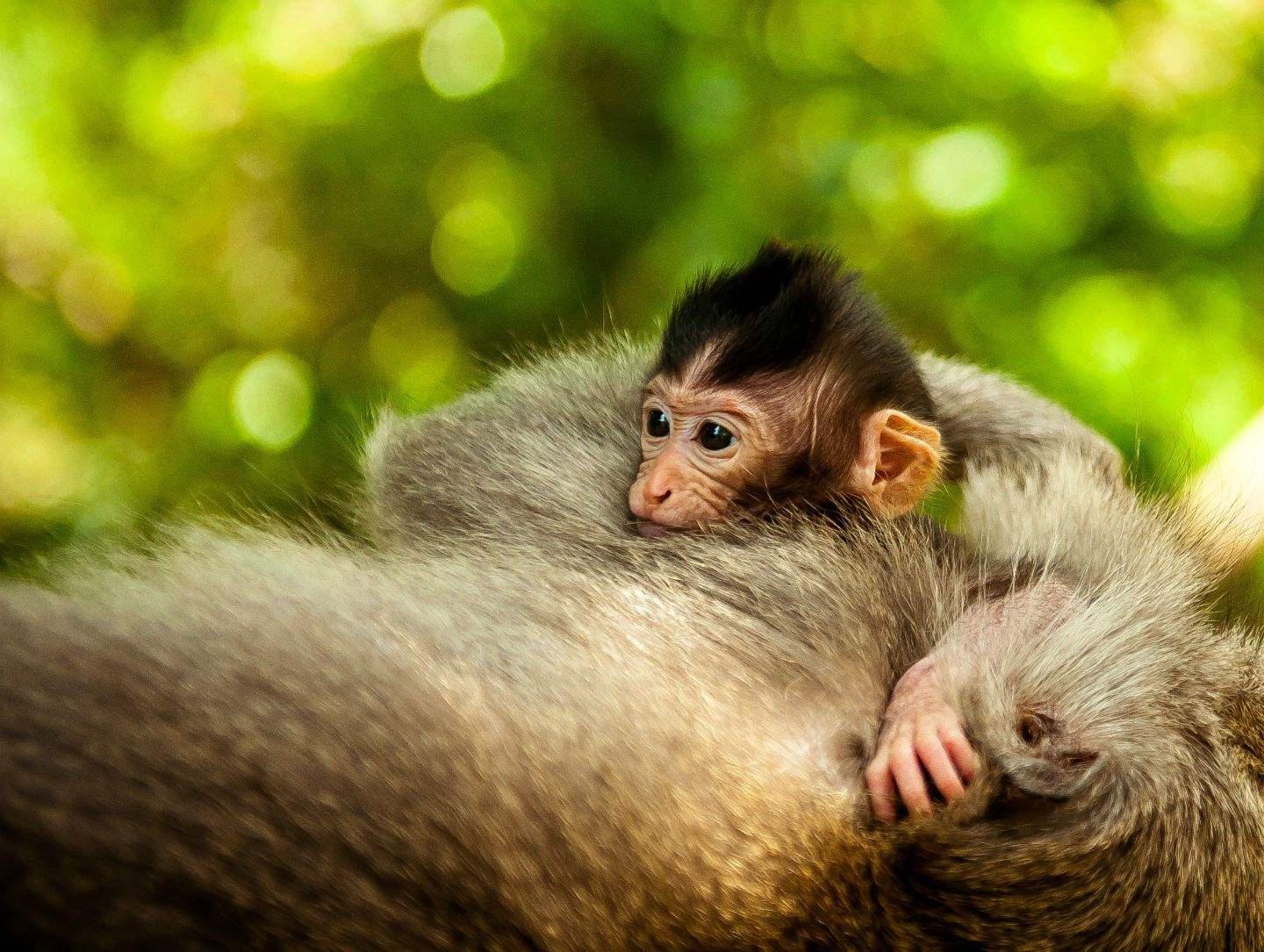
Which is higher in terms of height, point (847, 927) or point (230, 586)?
point (230, 586)

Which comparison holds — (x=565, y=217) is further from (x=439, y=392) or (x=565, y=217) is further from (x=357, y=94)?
(x=439, y=392)

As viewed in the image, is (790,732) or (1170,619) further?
(1170,619)

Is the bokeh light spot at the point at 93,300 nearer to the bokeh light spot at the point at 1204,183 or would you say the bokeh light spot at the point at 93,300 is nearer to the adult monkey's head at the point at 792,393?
the adult monkey's head at the point at 792,393

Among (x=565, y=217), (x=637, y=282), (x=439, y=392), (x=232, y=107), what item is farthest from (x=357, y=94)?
(x=439, y=392)

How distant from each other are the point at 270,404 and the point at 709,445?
6.33 ft

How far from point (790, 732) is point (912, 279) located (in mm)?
2409

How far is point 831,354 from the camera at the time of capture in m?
2.12

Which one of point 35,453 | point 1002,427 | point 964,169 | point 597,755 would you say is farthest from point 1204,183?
point 35,453

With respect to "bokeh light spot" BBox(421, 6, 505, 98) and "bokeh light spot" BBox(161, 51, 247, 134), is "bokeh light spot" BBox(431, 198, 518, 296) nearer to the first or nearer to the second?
"bokeh light spot" BBox(421, 6, 505, 98)

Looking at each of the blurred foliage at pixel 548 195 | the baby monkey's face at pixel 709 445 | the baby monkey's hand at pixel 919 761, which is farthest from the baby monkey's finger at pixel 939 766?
the blurred foliage at pixel 548 195

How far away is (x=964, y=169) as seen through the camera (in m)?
3.23

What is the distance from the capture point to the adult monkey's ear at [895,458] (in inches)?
81.8

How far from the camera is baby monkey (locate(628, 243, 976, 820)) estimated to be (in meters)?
2.06

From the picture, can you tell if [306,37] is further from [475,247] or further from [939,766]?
[939,766]
